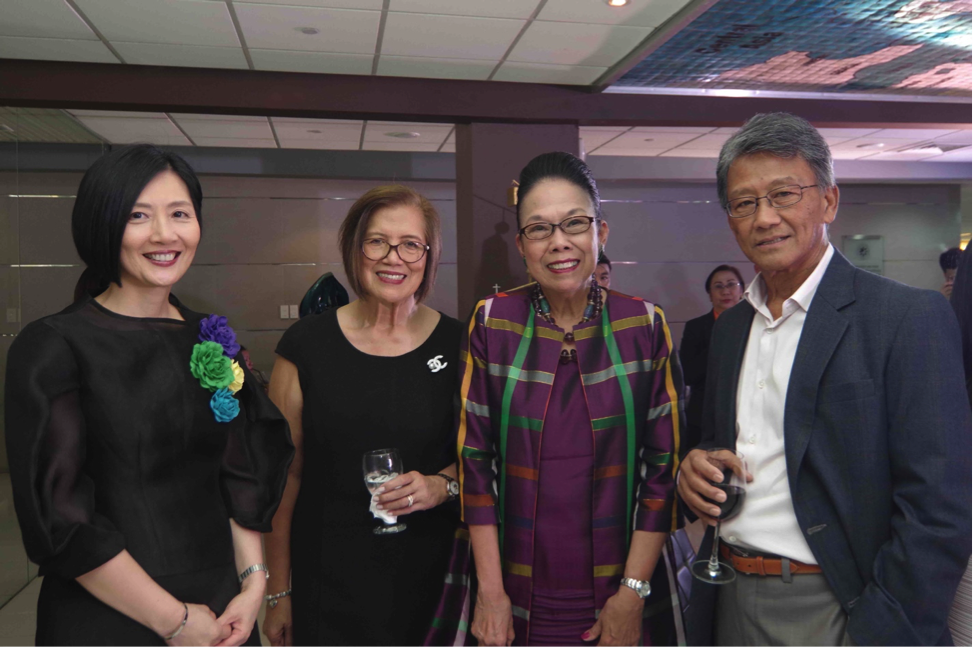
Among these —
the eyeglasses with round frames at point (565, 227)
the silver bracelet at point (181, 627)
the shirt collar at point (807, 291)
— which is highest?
the eyeglasses with round frames at point (565, 227)

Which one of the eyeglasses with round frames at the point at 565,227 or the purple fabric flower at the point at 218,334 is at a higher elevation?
the eyeglasses with round frames at the point at 565,227

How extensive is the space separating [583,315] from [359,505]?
78cm

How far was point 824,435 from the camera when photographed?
1.44 meters

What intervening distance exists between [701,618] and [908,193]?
9445mm

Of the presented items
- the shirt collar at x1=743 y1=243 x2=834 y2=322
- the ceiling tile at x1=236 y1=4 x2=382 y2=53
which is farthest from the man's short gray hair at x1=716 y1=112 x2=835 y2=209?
the ceiling tile at x1=236 y1=4 x2=382 y2=53

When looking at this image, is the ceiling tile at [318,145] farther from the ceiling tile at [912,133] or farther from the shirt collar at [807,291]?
the shirt collar at [807,291]

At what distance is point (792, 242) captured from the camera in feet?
5.01

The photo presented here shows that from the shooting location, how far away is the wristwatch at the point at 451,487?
1850 millimetres

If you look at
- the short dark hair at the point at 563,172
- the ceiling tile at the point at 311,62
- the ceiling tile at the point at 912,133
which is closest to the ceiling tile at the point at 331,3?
the ceiling tile at the point at 311,62

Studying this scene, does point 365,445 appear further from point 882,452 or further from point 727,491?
point 882,452

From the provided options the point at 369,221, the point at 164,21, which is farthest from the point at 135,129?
the point at 369,221

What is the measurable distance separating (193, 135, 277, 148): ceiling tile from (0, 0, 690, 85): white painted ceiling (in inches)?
99.6

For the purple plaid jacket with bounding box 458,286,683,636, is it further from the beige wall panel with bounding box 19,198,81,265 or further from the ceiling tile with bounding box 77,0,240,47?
the beige wall panel with bounding box 19,198,81,265

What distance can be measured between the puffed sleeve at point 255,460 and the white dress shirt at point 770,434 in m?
1.05
